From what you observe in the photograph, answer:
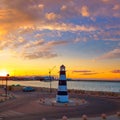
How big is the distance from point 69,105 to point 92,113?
32.5 feet

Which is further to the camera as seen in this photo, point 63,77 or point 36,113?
point 63,77

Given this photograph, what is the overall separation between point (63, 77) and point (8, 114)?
16.3 metres

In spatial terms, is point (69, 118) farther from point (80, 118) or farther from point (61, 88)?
point (61, 88)

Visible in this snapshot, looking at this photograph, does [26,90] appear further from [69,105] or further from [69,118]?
[69,118]

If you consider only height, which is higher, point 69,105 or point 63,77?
point 63,77

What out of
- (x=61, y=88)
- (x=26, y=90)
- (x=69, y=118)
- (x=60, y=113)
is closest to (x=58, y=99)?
(x=61, y=88)

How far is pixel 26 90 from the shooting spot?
3711 inches

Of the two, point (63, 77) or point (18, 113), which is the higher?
point (63, 77)

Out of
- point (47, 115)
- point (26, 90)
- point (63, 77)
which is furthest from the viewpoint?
point (26, 90)

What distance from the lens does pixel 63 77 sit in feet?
182

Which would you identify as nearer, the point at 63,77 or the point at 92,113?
the point at 92,113

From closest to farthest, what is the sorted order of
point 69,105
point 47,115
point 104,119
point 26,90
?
point 104,119 < point 47,115 < point 69,105 < point 26,90

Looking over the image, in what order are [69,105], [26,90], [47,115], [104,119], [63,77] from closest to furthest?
1. [104,119]
2. [47,115]
3. [69,105]
4. [63,77]
5. [26,90]

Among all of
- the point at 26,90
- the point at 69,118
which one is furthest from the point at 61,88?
the point at 26,90
